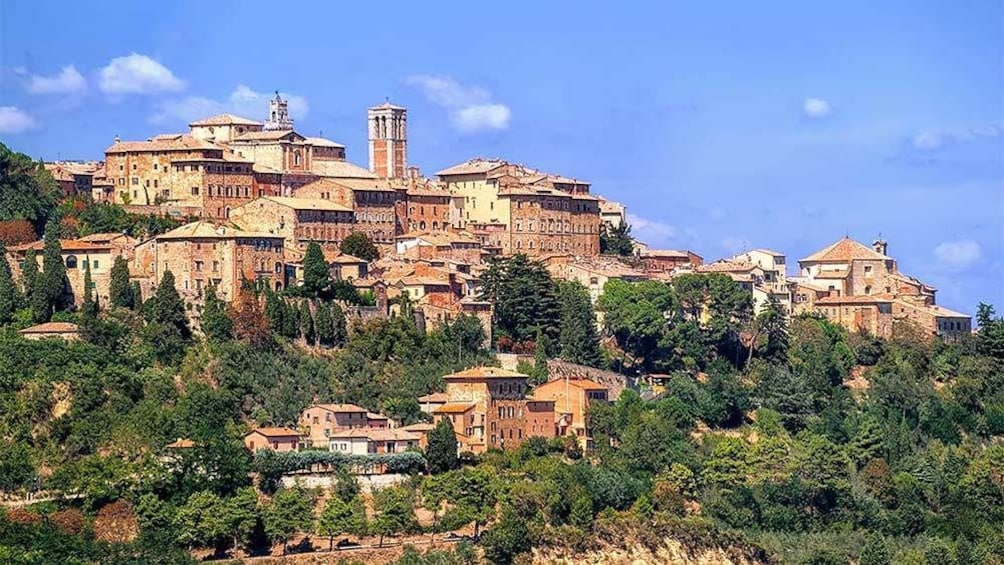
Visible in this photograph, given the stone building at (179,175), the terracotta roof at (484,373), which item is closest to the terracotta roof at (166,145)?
the stone building at (179,175)

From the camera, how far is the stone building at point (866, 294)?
274ft

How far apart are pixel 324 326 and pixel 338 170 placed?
13.0 m

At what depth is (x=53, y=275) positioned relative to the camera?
220 feet

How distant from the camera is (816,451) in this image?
69625mm

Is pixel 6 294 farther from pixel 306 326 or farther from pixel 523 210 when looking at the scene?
pixel 523 210

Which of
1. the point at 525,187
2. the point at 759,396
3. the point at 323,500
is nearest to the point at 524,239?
the point at 525,187

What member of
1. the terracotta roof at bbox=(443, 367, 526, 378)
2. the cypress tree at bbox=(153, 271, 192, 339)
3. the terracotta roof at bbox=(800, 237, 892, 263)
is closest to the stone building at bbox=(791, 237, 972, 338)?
the terracotta roof at bbox=(800, 237, 892, 263)

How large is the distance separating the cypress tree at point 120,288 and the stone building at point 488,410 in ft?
27.4

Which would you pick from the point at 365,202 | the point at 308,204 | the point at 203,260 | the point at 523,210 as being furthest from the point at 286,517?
the point at 523,210

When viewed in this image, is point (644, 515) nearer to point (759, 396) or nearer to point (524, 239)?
point (759, 396)

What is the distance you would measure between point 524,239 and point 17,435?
25.3 m

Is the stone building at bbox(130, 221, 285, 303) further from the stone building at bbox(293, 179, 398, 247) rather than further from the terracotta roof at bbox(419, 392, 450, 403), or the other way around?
the stone building at bbox(293, 179, 398, 247)

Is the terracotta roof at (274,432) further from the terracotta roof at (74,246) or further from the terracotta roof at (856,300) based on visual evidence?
the terracotta roof at (856,300)

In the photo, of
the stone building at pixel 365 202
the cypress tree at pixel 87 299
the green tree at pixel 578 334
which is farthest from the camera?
the stone building at pixel 365 202
